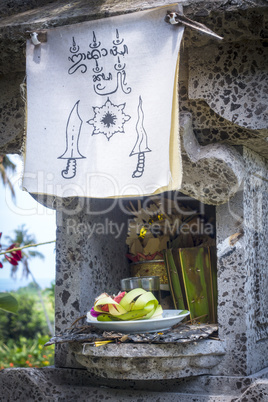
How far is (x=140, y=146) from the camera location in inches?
83.7

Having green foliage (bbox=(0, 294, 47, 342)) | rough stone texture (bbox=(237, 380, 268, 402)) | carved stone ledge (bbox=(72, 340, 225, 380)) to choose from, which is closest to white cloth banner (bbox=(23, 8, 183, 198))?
carved stone ledge (bbox=(72, 340, 225, 380))

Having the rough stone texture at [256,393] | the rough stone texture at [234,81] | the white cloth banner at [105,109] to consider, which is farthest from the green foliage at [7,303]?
the rough stone texture at [234,81]

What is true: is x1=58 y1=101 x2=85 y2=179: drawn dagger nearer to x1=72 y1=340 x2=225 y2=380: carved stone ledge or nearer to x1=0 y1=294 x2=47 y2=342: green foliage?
x1=72 y1=340 x2=225 y2=380: carved stone ledge

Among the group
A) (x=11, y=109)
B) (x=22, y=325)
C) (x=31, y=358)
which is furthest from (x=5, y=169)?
(x=11, y=109)

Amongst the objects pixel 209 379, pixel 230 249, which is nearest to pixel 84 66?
pixel 230 249

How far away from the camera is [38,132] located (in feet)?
7.59

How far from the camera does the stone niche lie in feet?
7.13

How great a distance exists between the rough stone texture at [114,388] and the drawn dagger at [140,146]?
39.9 inches

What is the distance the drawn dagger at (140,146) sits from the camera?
2093mm

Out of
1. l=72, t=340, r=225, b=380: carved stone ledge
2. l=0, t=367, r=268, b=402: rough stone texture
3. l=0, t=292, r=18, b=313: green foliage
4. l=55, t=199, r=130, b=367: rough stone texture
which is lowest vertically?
l=0, t=367, r=268, b=402: rough stone texture

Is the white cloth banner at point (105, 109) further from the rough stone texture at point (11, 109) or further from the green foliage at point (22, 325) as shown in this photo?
the green foliage at point (22, 325)

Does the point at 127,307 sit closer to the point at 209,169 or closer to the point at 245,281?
the point at 245,281

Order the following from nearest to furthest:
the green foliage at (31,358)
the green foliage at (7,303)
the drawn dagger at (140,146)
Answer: the drawn dagger at (140,146) < the green foliage at (7,303) < the green foliage at (31,358)

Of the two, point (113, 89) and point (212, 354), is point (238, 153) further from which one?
point (212, 354)
